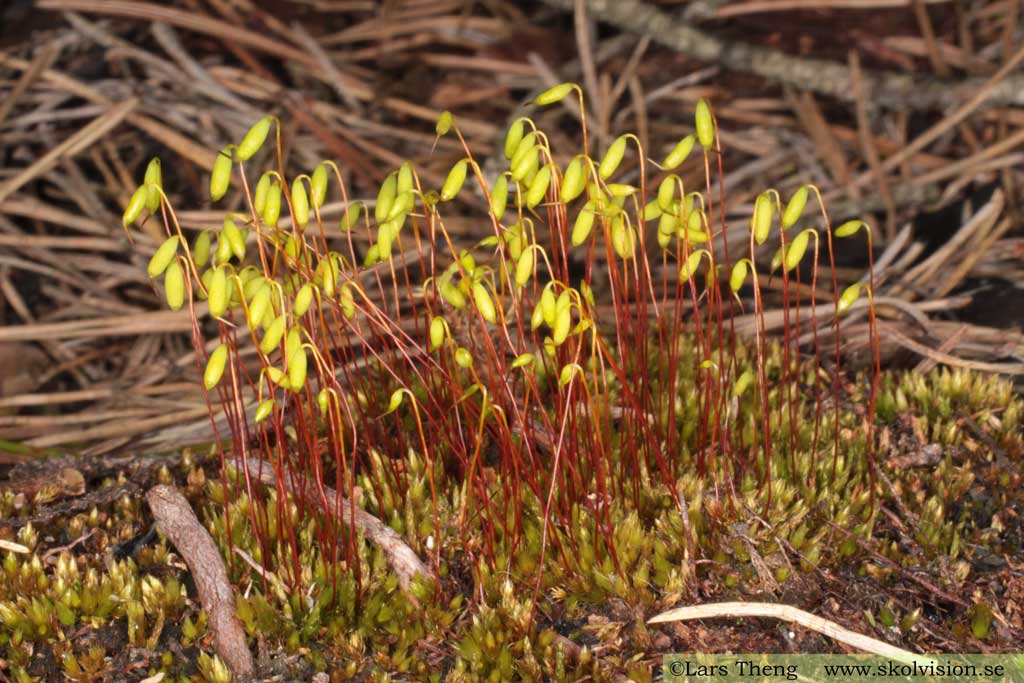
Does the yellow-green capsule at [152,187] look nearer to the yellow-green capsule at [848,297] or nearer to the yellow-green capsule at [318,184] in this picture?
the yellow-green capsule at [318,184]

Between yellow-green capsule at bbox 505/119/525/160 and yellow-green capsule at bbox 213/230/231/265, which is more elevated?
yellow-green capsule at bbox 505/119/525/160

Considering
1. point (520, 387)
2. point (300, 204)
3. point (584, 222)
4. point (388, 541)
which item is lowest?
point (388, 541)

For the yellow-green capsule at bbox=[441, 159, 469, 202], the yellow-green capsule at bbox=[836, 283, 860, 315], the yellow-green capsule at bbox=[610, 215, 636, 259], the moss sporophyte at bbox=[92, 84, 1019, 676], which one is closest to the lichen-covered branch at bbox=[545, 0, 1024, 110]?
the moss sporophyte at bbox=[92, 84, 1019, 676]

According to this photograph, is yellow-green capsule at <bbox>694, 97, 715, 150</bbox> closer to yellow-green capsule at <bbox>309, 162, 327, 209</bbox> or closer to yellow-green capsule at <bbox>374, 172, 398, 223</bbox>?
yellow-green capsule at <bbox>374, 172, 398, 223</bbox>

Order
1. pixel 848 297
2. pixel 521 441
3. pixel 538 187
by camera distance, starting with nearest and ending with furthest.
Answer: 1. pixel 538 187
2. pixel 848 297
3. pixel 521 441

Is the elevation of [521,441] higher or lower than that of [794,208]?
lower

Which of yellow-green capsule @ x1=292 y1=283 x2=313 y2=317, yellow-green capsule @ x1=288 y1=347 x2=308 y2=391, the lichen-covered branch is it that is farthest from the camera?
the lichen-covered branch

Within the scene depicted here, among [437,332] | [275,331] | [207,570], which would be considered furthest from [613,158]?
[207,570]

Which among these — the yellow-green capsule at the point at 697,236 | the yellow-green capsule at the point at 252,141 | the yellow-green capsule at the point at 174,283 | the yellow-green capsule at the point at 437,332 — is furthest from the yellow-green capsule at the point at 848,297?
the yellow-green capsule at the point at 174,283

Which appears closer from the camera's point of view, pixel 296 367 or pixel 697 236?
pixel 296 367

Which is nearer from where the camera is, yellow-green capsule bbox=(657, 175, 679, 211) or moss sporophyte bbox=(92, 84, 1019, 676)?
moss sporophyte bbox=(92, 84, 1019, 676)

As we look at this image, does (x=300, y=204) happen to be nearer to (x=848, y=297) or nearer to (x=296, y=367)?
(x=296, y=367)

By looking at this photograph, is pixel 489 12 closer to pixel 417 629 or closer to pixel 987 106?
pixel 987 106

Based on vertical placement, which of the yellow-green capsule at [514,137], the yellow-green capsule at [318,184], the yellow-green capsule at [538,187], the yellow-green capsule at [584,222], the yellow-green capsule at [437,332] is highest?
the yellow-green capsule at [514,137]
